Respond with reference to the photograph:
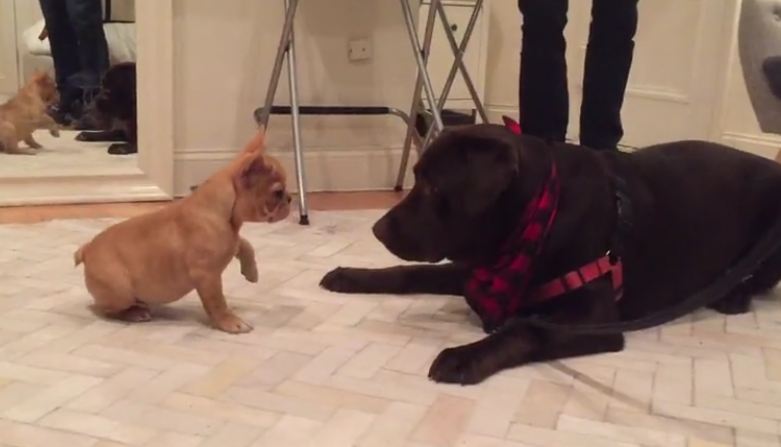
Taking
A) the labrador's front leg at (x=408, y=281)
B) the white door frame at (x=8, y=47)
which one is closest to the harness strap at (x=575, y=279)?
the labrador's front leg at (x=408, y=281)

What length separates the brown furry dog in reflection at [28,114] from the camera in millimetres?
2820

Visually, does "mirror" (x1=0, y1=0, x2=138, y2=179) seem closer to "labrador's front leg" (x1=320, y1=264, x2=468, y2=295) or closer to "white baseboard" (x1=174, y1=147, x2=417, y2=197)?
"white baseboard" (x1=174, y1=147, x2=417, y2=197)

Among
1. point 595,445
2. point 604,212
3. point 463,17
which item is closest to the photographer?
point 595,445

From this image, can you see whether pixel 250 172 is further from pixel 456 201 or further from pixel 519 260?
pixel 519 260

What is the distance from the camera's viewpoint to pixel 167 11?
2594mm

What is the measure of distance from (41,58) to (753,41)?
2.36 meters

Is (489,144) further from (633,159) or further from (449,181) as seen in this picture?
(633,159)

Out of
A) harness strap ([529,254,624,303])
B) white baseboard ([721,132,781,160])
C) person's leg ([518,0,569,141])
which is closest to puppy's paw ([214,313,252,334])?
harness strap ([529,254,624,303])

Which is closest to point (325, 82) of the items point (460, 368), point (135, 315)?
point (135, 315)

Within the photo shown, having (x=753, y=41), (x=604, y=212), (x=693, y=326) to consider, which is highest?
(x=753, y=41)

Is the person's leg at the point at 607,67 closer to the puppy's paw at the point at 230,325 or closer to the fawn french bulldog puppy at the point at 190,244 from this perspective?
the fawn french bulldog puppy at the point at 190,244

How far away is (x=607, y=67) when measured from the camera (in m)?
1.90

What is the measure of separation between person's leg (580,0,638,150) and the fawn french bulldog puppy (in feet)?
2.61

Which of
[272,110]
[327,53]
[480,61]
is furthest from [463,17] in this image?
[272,110]
